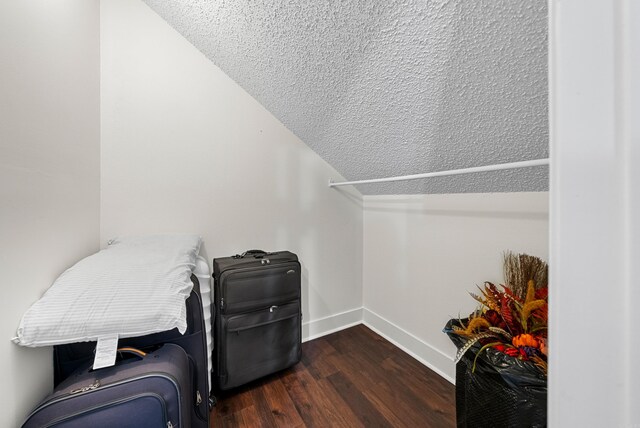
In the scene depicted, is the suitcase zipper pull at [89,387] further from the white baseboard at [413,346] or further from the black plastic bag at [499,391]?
the white baseboard at [413,346]

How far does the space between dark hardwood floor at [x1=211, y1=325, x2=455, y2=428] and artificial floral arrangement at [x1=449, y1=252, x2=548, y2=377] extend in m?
0.50

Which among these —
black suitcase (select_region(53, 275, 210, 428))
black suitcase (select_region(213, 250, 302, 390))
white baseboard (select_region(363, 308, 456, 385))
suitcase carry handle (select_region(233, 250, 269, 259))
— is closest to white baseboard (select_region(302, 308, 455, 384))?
white baseboard (select_region(363, 308, 456, 385))

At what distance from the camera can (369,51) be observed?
0.76 meters

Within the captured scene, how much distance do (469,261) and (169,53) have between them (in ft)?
5.93

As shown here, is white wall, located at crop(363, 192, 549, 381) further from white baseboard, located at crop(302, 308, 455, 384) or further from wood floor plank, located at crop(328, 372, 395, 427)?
wood floor plank, located at crop(328, 372, 395, 427)

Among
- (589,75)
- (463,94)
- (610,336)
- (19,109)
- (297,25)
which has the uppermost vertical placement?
(297,25)

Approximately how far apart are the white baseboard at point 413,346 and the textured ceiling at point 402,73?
86cm

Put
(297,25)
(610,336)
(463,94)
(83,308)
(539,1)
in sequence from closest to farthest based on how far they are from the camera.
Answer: (610,336), (539,1), (83,308), (463,94), (297,25)

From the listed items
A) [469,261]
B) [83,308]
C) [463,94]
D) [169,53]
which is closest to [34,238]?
[83,308]

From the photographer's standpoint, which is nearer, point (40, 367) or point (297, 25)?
point (40, 367)

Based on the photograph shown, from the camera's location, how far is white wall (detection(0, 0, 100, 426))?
0.54 metres

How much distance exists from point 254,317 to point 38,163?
943 millimetres

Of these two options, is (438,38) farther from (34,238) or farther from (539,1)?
(34,238)

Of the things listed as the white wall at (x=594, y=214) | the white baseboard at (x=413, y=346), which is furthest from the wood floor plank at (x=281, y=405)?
the white wall at (x=594, y=214)
